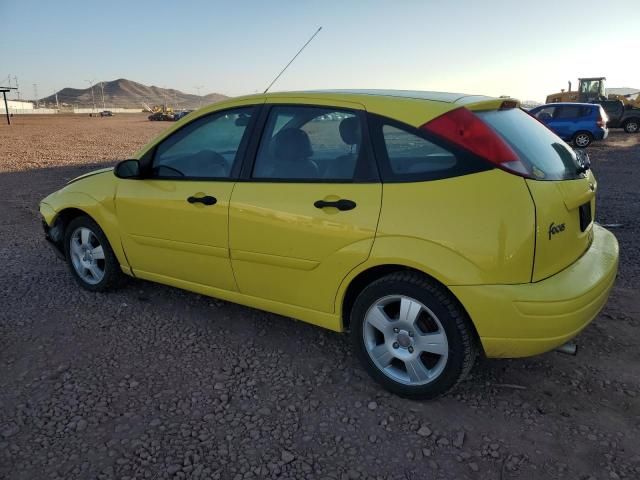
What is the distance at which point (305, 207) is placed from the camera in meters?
2.90

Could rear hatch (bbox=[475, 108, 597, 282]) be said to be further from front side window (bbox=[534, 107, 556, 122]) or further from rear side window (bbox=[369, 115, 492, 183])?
front side window (bbox=[534, 107, 556, 122])

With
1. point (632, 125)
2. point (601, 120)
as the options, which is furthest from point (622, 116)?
point (601, 120)

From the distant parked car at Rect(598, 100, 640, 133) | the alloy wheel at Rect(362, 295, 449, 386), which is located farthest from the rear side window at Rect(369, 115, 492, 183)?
the distant parked car at Rect(598, 100, 640, 133)

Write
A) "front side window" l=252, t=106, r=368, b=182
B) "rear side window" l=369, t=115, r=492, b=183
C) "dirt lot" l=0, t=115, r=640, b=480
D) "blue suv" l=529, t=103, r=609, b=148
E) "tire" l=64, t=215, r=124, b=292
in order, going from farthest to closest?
1. "blue suv" l=529, t=103, r=609, b=148
2. "tire" l=64, t=215, r=124, b=292
3. "front side window" l=252, t=106, r=368, b=182
4. "rear side window" l=369, t=115, r=492, b=183
5. "dirt lot" l=0, t=115, r=640, b=480

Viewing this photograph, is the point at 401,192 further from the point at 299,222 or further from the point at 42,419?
Result: the point at 42,419

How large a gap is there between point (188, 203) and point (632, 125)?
27004 millimetres

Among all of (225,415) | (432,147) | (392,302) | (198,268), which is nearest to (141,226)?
(198,268)

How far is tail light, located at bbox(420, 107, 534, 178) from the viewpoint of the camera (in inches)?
97.9

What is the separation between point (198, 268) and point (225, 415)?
1139mm

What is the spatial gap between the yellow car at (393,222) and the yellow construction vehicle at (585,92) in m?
29.8

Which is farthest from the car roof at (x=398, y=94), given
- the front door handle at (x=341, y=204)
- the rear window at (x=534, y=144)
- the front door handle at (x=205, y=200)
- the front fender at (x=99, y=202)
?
the front fender at (x=99, y=202)

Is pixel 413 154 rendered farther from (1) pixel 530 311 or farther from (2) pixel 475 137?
(1) pixel 530 311

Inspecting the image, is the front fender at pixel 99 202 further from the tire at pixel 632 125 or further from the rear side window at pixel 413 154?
the tire at pixel 632 125

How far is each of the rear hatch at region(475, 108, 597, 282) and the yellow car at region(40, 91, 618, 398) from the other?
0.04ft
